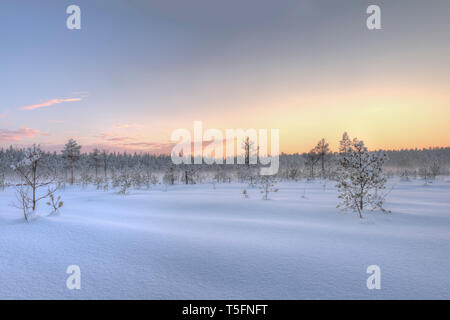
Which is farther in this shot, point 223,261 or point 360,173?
point 360,173

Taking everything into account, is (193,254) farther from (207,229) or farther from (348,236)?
(348,236)

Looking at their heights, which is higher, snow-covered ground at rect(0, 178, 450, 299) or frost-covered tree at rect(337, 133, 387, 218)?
frost-covered tree at rect(337, 133, 387, 218)

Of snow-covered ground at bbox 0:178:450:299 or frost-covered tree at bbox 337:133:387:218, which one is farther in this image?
frost-covered tree at bbox 337:133:387:218

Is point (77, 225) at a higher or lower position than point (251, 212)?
higher

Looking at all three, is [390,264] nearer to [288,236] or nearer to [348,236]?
[348,236]

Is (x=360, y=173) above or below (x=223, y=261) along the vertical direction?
above

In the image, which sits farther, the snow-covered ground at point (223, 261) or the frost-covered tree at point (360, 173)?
the frost-covered tree at point (360, 173)

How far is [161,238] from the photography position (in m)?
4.74

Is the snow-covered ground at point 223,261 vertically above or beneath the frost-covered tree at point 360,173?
beneath

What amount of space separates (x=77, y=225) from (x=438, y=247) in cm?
784
